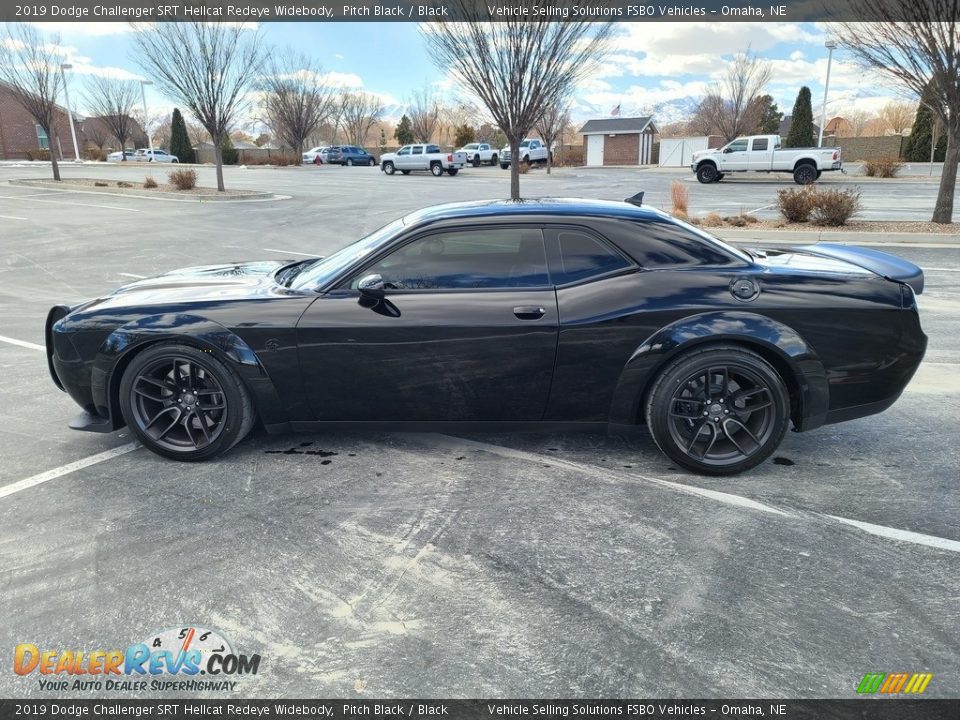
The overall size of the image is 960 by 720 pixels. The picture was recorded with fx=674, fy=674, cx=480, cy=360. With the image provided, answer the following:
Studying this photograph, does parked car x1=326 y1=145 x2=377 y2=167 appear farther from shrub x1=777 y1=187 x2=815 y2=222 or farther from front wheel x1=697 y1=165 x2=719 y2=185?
shrub x1=777 y1=187 x2=815 y2=222

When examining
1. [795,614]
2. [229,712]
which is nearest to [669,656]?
[795,614]

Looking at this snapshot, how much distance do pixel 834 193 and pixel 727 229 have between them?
249 cm

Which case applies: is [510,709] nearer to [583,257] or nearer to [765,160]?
[583,257]

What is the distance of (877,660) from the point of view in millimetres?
2402

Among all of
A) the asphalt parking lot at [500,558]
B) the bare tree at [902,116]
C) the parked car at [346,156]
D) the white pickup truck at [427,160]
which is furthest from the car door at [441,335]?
the bare tree at [902,116]

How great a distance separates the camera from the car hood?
4016mm

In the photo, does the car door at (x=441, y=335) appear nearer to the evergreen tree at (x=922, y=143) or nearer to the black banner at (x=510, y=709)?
the black banner at (x=510, y=709)

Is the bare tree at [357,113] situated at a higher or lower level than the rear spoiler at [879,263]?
higher

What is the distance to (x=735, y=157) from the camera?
3014 centimetres

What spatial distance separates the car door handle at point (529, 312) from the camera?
3760mm

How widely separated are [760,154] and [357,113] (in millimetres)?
60090

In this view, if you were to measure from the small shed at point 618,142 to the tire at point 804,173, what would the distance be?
27.4 metres

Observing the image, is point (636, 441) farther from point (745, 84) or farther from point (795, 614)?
point (745, 84)

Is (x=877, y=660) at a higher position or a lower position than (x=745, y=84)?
lower
